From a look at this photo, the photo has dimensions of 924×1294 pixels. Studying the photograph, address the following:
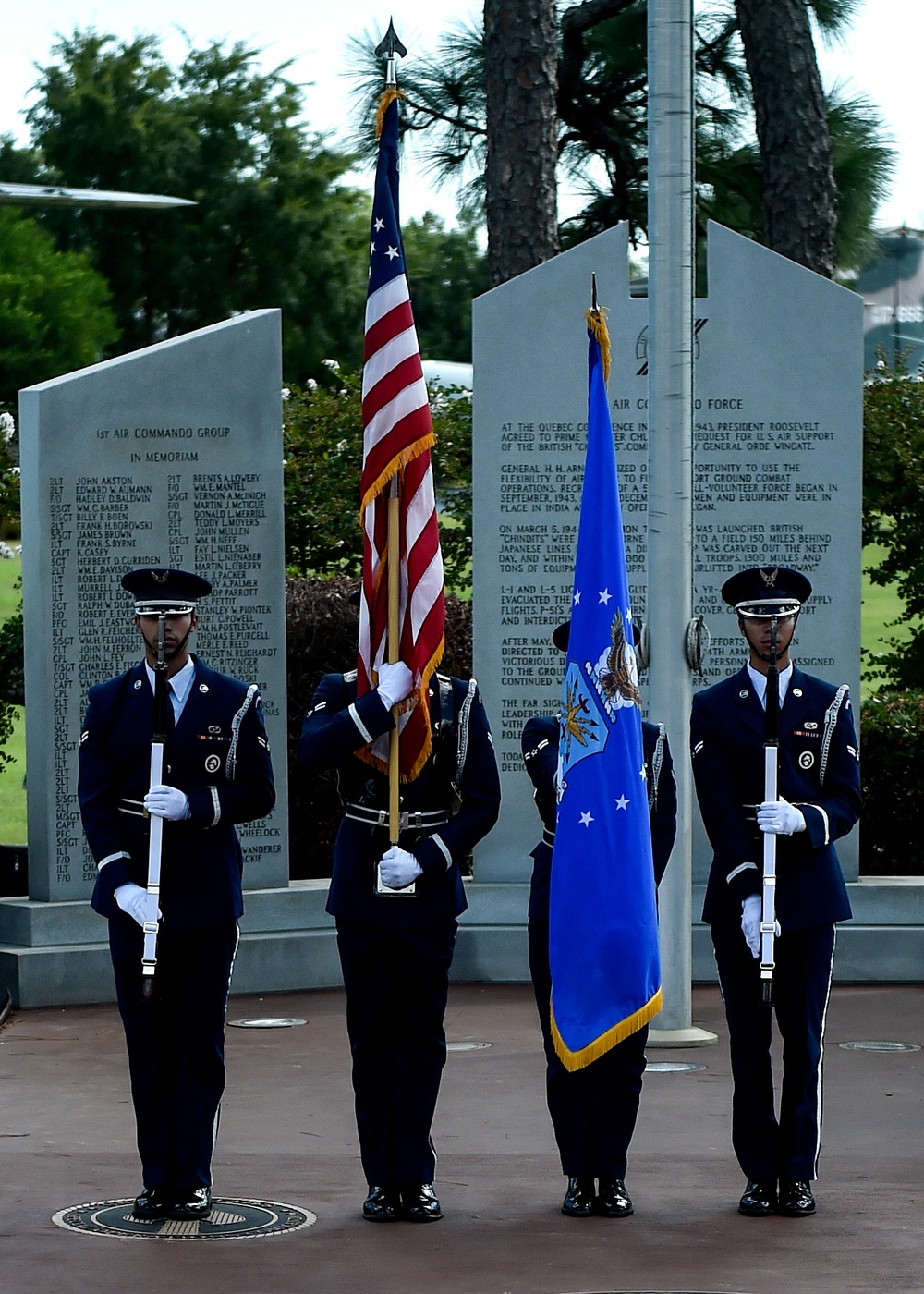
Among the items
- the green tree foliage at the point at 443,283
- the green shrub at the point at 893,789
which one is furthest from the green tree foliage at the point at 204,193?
the green shrub at the point at 893,789

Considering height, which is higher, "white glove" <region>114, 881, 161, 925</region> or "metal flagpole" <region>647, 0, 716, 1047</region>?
"metal flagpole" <region>647, 0, 716, 1047</region>

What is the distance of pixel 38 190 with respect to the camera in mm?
19047

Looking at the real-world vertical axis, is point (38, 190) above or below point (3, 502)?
above

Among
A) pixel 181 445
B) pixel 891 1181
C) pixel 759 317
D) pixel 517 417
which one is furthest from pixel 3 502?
pixel 891 1181

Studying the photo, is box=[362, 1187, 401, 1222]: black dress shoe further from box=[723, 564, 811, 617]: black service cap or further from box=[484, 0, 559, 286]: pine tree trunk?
box=[484, 0, 559, 286]: pine tree trunk

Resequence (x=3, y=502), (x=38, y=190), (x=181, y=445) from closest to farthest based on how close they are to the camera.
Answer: (x=181, y=445)
(x=3, y=502)
(x=38, y=190)

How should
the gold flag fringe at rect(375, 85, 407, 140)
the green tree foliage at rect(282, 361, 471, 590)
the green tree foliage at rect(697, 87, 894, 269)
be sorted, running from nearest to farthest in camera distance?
the gold flag fringe at rect(375, 85, 407, 140) → the green tree foliage at rect(282, 361, 471, 590) → the green tree foliage at rect(697, 87, 894, 269)

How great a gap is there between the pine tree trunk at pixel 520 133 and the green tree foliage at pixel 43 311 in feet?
82.0

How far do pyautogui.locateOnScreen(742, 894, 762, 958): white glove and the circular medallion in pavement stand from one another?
1.48 meters

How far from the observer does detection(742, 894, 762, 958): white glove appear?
5.95m

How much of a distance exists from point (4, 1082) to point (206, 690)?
2575 mm

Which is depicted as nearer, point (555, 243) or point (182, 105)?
point (555, 243)

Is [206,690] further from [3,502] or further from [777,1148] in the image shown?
[3,502]

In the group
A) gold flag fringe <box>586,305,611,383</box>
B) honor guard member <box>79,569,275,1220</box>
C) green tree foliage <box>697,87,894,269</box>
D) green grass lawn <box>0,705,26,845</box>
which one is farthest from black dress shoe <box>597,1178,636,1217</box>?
green tree foliage <box>697,87,894,269</box>
